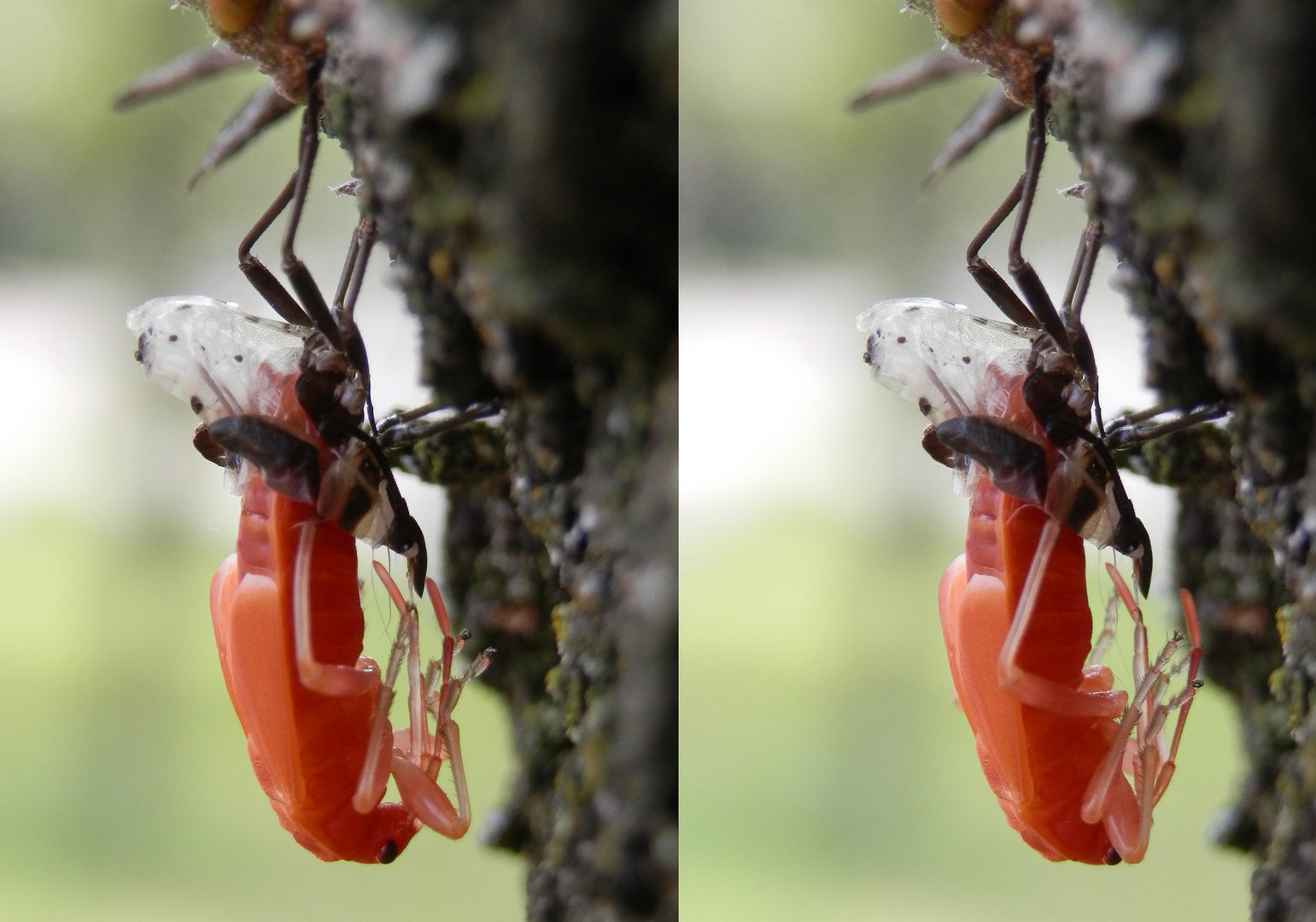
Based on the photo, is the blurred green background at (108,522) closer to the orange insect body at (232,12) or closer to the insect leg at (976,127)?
the orange insect body at (232,12)

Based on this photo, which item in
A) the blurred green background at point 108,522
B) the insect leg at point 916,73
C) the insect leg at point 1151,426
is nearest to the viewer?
the insect leg at point 1151,426

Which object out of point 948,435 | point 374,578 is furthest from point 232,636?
point 948,435

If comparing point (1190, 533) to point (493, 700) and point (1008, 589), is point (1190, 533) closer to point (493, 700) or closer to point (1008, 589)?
point (1008, 589)

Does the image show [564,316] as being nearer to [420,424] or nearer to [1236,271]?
[420,424]

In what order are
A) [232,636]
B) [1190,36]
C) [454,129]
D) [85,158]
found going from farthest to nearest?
[85,158]
[232,636]
[454,129]
[1190,36]

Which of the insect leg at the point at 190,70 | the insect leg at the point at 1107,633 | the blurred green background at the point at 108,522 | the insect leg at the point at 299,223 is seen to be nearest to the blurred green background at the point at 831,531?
the insect leg at the point at 1107,633

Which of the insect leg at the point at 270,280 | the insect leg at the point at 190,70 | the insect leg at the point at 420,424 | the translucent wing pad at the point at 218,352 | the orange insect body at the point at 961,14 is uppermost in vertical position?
the insect leg at the point at 190,70

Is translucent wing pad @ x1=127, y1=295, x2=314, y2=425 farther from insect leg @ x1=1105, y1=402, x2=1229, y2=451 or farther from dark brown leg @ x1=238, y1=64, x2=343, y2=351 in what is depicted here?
insect leg @ x1=1105, y1=402, x2=1229, y2=451
